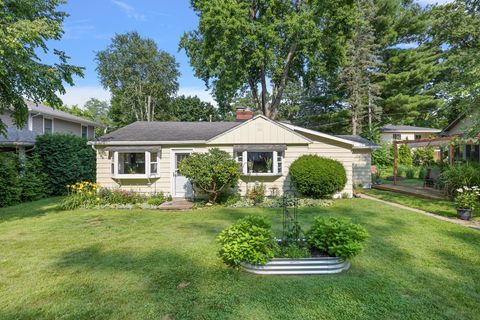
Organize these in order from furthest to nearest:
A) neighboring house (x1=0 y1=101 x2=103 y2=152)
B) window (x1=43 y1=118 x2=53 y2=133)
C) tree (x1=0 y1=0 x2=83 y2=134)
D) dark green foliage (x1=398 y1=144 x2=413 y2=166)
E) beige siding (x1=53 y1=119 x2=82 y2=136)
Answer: dark green foliage (x1=398 y1=144 x2=413 y2=166) < beige siding (x1=53 y1=119 x2=82 y2=136) < window (x1=43 y1=118 x2=53 y2=133) < neighboring house (x1=0 y1=101 x2=103 y2=152) < tree (x1=0 y1=0 x2=83 y2=134)

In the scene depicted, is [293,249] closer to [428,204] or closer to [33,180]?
[428,204]

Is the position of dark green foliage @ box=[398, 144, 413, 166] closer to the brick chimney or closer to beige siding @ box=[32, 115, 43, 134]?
the brick chimney

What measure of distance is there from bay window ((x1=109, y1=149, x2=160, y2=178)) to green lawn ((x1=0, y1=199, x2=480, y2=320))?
4.51m

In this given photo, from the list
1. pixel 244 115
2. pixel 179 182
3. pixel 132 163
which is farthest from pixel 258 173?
pixel 132 163

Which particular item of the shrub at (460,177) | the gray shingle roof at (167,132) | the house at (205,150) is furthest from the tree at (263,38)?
the shrub at (460,177)

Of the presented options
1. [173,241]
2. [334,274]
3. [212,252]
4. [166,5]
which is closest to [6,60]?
[173,241]

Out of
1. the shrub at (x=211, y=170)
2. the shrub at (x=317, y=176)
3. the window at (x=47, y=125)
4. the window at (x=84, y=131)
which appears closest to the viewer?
the shrub at (x=211, y=170)

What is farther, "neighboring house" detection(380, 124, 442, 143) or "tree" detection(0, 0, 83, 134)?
"neighboring house" detection(380, 124, 442, 143)

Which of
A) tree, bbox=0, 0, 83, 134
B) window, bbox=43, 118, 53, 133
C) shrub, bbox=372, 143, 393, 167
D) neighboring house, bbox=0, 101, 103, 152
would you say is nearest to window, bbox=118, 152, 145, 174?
tree, bbox=0, 0, 83, 134

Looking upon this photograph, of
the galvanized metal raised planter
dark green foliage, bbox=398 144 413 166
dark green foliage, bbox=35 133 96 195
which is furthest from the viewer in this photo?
dark green foliage, bbox=398 144 413 166

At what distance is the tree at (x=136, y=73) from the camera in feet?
103

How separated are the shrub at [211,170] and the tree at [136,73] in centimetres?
2472

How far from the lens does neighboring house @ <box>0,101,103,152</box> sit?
13489 millimetres

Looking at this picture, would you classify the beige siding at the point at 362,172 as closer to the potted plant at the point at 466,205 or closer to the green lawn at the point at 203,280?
the potted plant at the point at 466,205
